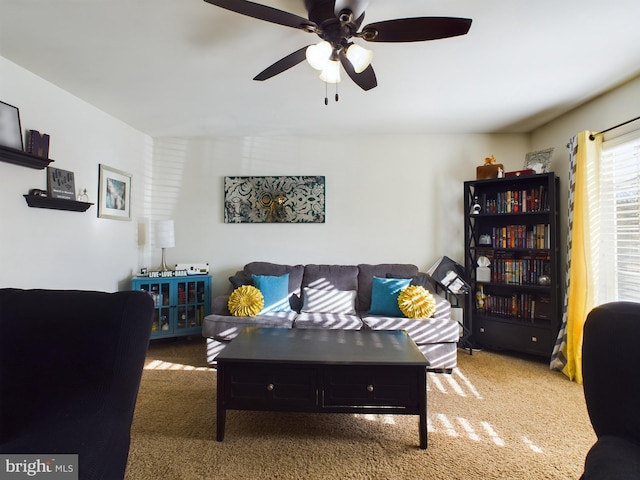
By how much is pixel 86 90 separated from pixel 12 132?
725mm

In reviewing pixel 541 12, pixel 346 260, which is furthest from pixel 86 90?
pixel 541 12

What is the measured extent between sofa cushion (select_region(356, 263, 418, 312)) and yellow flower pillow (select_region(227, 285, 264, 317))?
109 cm

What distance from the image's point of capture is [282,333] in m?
2.28

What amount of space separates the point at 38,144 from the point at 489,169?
411cm

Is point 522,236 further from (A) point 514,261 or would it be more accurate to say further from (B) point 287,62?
(B) point 287,62

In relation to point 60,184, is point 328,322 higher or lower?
lower

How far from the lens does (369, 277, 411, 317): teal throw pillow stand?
299cm

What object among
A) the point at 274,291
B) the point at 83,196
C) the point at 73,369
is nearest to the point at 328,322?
the point at 274,291

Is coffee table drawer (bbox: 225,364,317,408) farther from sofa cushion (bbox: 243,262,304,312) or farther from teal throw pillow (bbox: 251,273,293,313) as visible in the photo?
sofa cushion (bbox: 243,262,304,312)

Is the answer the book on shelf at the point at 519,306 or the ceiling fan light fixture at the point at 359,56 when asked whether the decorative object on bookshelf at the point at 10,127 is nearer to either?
the ceiling fan light fixture at the point at 359,56

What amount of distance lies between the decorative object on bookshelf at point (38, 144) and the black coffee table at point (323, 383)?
214cm

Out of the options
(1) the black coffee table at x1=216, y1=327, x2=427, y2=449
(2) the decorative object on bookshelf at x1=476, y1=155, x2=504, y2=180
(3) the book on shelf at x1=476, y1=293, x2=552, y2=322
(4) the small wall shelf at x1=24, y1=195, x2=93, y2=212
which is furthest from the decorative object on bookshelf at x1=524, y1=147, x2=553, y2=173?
(4) the small wall shelf at x1=24, y1=195, x2=93, y2=212

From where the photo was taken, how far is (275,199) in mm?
3777

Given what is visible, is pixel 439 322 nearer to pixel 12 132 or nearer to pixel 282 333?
pixel 282 333
